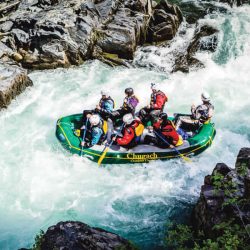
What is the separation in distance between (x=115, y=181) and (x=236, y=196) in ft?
12.1

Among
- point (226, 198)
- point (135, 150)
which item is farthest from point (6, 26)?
point (226, 198)

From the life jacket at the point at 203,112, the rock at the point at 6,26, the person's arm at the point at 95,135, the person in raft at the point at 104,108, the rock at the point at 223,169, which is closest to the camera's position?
the rock at the point at 223,169

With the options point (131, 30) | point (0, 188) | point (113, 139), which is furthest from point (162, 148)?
point (131, 30)

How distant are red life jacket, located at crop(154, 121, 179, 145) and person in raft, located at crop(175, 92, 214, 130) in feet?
2.04

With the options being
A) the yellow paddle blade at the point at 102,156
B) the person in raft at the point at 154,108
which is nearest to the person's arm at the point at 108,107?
the person in raft at the point at 154,108

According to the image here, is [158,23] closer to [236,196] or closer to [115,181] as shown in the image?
[115,181]

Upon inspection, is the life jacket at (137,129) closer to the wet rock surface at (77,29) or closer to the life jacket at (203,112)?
the life jacket at (203,112)

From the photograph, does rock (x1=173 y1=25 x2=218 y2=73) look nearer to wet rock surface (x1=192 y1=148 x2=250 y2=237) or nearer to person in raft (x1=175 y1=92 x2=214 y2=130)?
person in raft (x1=175 y1=92 x2=214 y2=130)

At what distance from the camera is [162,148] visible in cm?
917

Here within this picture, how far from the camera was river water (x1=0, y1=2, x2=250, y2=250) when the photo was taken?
8.16 meters

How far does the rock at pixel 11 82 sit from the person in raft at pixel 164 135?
15.7 feet

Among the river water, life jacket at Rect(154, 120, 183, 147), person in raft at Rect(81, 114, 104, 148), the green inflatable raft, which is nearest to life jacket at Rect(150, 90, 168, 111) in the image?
life jacket at Rect(154, 120, 183, 147)

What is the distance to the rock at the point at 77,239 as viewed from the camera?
5.51 m

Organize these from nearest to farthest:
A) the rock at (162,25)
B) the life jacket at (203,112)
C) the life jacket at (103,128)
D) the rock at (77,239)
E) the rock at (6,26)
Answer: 1. the rock at (77,239)
2. the life jacket at (103,128)
3. the life jacket at (203,112)
4. the rock at (6,26)
5. the rock at (162,25)
